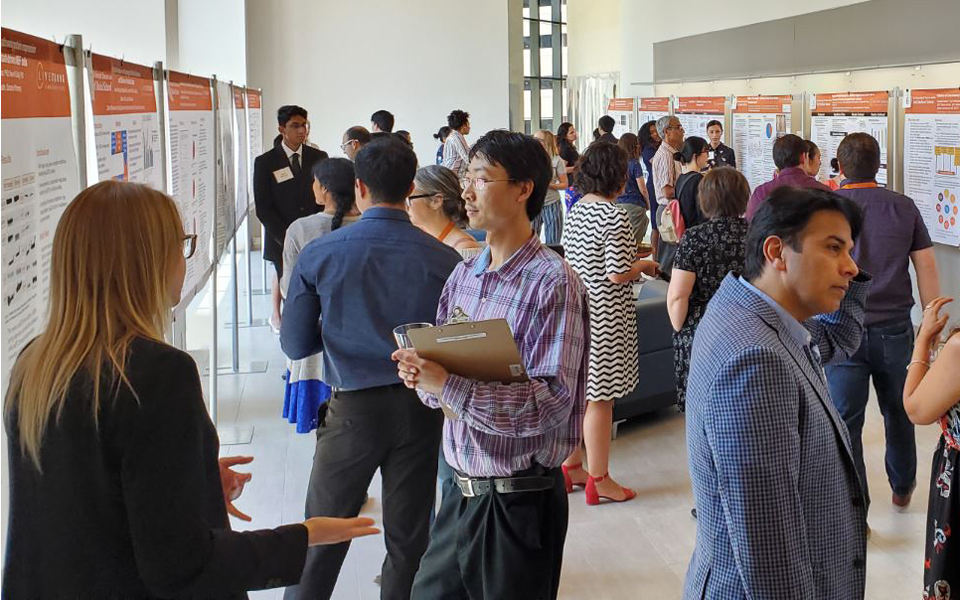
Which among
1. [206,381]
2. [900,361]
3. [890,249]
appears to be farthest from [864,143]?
[206,381]

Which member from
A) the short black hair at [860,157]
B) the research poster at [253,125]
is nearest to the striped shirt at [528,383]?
the short black hair at [860,157]

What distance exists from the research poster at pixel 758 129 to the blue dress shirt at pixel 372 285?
830 cm

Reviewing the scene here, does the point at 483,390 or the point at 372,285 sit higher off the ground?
the point at 372,285

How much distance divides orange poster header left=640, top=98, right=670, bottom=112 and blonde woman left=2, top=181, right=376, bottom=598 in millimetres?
13033

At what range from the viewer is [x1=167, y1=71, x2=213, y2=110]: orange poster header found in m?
4.21

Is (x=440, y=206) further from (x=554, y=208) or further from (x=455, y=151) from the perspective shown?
(x=554, y=208)

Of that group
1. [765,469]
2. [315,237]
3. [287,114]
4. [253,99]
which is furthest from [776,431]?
[253,99]

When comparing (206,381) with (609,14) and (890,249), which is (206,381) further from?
(609,14)

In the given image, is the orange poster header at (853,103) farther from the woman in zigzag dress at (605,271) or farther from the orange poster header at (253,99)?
the orange poster header at (253,99)

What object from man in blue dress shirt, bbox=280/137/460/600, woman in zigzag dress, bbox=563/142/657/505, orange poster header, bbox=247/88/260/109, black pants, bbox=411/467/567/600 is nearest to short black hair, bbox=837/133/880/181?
woman in zigzag dress, bbox=563/142/657/505

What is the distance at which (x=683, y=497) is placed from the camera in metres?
4.84

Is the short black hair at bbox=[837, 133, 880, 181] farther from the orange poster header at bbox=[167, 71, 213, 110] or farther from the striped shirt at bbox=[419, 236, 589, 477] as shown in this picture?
the orange poster header at bbox=[167, 71, 213, 110]

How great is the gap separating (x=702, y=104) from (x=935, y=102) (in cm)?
477

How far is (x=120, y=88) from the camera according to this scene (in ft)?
10.2
